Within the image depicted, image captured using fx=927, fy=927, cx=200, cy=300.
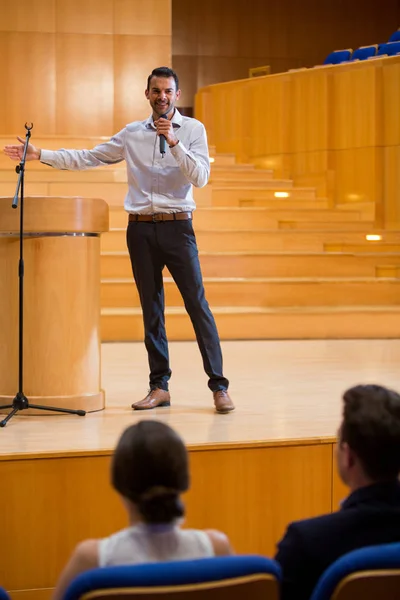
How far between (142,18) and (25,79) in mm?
1071

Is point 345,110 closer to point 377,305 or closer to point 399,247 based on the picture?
point 399,247

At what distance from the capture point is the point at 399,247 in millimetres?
6379

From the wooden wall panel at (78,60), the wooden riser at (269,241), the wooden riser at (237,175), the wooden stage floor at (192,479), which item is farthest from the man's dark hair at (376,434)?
the wooden wall panel at (78,60)

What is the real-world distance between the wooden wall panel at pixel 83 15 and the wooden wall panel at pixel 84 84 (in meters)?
0.06

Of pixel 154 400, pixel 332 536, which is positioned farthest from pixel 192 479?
pixel 332 536

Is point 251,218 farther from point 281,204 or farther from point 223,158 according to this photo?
point 223,158

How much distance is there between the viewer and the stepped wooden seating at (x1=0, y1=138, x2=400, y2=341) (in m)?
5.29

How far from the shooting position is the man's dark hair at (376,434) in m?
1.37

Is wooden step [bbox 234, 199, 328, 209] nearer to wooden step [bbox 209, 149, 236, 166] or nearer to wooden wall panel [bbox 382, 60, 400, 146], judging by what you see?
wooden wall panel [bbox 382, 60, 400, 146]

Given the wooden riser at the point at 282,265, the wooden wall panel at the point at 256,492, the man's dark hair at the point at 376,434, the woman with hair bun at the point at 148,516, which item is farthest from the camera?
the wooden riser at the point at 282,265

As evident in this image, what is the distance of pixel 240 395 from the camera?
341 cm

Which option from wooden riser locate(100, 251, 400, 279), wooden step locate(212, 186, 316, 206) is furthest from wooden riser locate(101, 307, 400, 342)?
wooden step locate(212, 186, 316, 206)

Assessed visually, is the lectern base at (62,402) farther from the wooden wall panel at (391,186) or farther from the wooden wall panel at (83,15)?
the wooden wall panel at (83,15)

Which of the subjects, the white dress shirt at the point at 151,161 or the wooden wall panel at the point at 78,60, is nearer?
the white dress shirt at the point at 151,161
